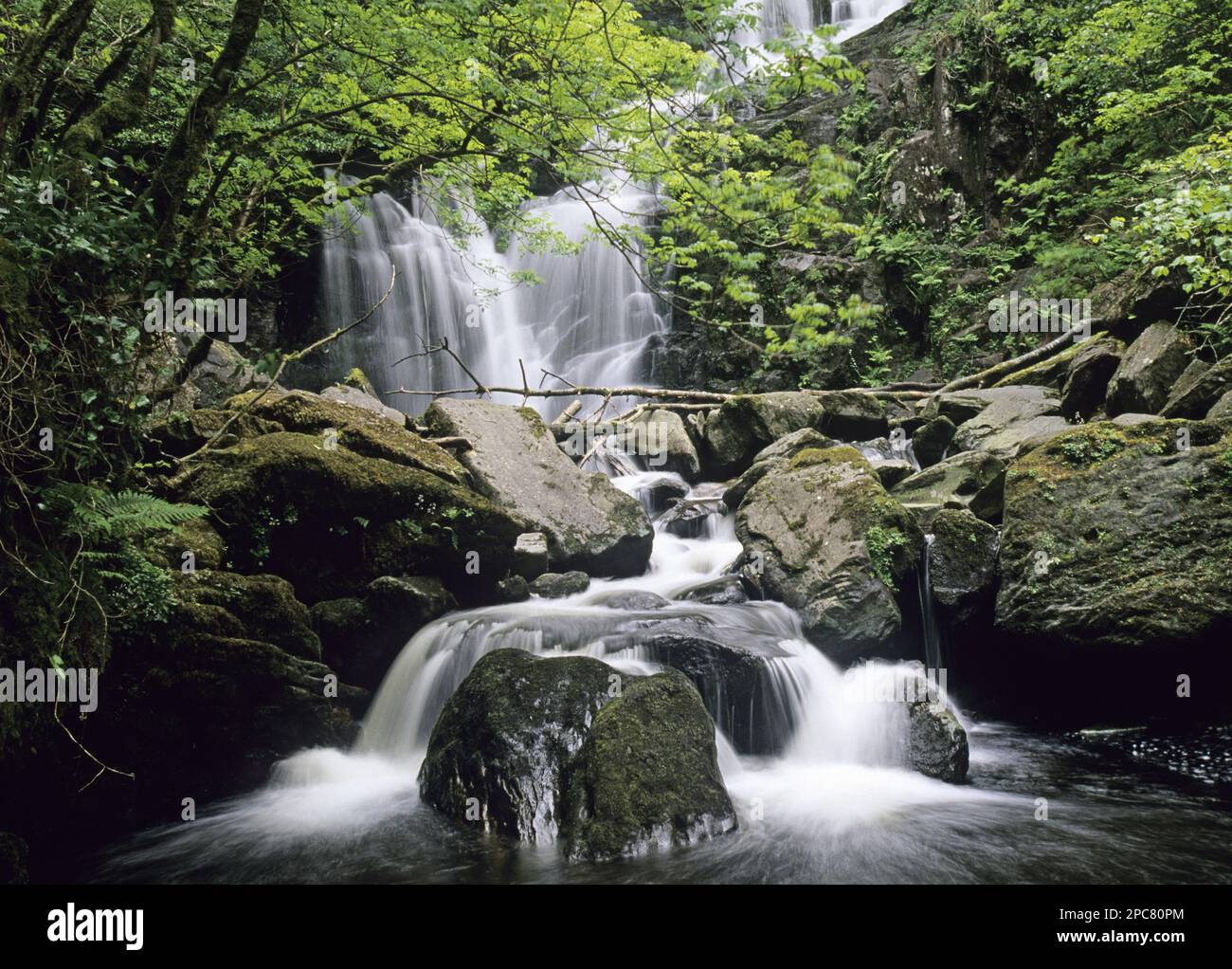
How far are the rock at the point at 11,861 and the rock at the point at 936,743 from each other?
6.08m

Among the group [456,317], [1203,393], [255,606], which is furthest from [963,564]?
[456,317]

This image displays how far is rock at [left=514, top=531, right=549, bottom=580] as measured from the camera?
8711 mm

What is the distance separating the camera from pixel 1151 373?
895cm

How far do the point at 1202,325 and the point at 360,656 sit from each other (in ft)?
35.1

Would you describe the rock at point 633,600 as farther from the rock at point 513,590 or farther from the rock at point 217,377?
the rock at point 217,377

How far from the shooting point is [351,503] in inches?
276

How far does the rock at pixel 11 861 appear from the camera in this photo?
376 cm

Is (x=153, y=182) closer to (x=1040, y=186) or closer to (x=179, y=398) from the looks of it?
(x=179, y=398)

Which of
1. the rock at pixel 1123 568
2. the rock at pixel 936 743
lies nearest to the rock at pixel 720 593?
the rock at pixel 936 743

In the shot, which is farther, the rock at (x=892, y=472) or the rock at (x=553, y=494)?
the rock at (x=892, y=472)

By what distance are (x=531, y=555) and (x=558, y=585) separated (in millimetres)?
508

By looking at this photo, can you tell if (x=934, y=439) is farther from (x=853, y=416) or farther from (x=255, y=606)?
(x=255, y=606)

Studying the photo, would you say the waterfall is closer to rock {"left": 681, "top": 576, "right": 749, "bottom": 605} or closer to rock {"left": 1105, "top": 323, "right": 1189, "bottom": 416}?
rock {"left": 681, "top": 576, "right": 749, "bottom": 605}
